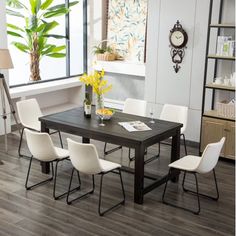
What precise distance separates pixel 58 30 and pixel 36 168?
11.4 ft

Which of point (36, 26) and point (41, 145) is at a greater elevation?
point (36, 26)

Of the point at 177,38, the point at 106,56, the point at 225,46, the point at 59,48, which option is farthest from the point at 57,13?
the point at 225,46

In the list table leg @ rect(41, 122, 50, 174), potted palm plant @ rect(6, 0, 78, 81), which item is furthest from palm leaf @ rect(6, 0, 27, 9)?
table leg @ rect(41, 122, 50, 174)

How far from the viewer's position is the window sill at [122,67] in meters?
7.78

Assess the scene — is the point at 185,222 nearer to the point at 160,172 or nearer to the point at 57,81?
the point at 160,172

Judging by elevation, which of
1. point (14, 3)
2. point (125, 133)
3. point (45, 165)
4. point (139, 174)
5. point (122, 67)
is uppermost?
point (14, 3)

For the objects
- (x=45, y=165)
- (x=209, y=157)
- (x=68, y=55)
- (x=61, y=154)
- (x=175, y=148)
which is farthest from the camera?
(x=68, y=55)

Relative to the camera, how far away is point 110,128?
200 inches

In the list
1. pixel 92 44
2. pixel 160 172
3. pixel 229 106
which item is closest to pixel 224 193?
pixel 160 172

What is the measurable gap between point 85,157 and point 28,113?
2029mm

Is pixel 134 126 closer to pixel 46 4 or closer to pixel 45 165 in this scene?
pixel 45 165

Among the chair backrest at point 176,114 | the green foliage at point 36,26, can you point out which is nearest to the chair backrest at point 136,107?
the chair backrest at point 176,114

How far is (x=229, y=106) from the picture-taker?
597 cm

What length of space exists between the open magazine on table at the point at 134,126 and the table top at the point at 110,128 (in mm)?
53
